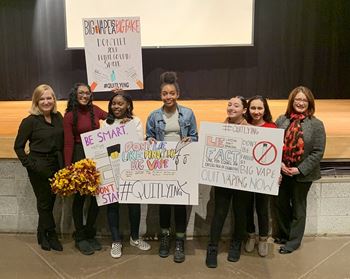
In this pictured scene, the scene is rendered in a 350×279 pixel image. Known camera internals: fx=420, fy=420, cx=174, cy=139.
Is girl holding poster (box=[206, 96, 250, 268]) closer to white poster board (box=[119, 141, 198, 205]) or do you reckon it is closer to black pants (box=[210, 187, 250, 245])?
black pants (box=[210, 187, 250, 245])

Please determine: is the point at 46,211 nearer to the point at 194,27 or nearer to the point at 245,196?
the point at 245,196

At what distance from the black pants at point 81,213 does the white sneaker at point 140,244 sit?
0.33 m

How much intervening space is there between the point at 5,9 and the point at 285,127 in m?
5.23

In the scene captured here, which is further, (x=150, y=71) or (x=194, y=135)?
(x=150, y=71)

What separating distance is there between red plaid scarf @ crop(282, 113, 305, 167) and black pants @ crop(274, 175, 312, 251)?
170 millimetres

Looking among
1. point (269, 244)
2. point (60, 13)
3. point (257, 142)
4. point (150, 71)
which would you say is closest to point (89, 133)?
point (257, 142)

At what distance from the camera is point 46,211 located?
3111mm

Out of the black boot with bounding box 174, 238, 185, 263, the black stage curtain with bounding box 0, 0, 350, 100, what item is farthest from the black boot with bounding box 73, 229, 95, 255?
the black stage curtain with bounding box 0, 0, 350, 100

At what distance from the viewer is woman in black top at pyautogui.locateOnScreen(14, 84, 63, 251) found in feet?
9.58

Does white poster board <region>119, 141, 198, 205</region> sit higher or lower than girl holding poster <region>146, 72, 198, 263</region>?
lower

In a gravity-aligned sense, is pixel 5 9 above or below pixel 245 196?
above

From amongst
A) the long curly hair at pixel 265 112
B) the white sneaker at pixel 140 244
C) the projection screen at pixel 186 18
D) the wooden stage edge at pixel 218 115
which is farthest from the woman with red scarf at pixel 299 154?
the projection screen at pixel 186 18

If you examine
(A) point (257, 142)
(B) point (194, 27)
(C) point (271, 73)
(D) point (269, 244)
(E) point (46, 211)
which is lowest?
(D) point (269, 244)

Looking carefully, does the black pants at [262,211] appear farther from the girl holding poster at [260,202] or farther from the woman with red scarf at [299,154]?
the woman with red scarf at [299,154]
